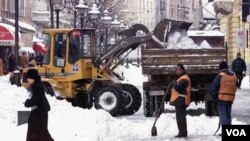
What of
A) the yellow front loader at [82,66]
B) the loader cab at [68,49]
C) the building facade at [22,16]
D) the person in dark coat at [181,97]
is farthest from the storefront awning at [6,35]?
the person in dark coat at [181,97]

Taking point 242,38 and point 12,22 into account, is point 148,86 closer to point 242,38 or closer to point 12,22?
point 242,38

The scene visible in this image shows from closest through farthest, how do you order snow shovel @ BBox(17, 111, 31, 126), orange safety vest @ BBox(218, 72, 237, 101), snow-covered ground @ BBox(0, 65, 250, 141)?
1. orange safety vest @ BBox(218, 72, 237, 101)
2. snow-covered ground @ BBox(0, 65, 250, 141)
3. snow shovel @ BBox(17, 111, 31, 126)

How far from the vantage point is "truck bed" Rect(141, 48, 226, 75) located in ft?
63.7

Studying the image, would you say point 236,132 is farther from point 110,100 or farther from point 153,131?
point 110,100

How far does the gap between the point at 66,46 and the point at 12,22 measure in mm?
28306

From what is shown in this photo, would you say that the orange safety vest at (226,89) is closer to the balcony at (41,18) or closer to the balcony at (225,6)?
the balcony at (225,6)

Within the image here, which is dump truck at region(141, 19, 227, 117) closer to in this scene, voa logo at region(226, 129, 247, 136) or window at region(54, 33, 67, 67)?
Answer: window at region(54, 33, 67, 67)

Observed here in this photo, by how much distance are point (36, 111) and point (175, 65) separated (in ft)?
28.2

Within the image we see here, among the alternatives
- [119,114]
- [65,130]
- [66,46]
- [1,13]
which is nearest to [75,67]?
→ [66,46]

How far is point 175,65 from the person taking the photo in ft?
63.8

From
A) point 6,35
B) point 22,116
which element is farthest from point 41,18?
point 22,116

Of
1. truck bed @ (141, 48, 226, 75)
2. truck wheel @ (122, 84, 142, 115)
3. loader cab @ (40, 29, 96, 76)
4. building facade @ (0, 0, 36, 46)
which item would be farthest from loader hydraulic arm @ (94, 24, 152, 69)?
building facade @ (0, 0, 36, 46)

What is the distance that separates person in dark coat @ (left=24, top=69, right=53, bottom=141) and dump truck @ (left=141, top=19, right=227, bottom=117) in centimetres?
815

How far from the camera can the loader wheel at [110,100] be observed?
823 inches
